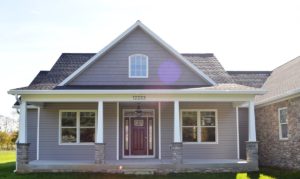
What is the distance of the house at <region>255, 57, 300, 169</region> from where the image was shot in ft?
50.4

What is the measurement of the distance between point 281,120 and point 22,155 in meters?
10.6

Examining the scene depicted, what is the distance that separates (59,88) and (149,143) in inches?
194

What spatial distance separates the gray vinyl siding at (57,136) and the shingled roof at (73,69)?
1300mm

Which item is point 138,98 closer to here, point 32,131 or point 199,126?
point 199,126

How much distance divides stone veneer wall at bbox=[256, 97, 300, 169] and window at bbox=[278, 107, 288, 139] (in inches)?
7.7

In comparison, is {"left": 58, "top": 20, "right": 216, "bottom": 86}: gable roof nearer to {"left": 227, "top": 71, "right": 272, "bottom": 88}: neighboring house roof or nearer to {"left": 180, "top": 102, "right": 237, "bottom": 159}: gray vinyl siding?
{"left": 180, "top": 102, "right": 237, "bottom": 159}: gray vinyl siding

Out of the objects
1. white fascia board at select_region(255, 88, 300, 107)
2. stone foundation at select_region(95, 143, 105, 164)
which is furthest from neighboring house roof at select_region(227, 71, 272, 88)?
stone foundation at select_region(95, 143, 105, 164)

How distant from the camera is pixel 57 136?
1838 centimetres

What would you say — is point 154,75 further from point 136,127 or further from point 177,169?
point 177,169

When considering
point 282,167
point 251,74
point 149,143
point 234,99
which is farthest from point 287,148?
point 251,74

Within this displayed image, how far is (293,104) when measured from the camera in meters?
15.5

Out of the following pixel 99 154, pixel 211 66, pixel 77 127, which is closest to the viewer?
pixel 99 154

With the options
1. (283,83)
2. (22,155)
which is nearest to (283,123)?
(283,83)

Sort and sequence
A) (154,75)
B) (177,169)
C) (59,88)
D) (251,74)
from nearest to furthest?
(177,169), (59,88), (154,75), (251,74)
